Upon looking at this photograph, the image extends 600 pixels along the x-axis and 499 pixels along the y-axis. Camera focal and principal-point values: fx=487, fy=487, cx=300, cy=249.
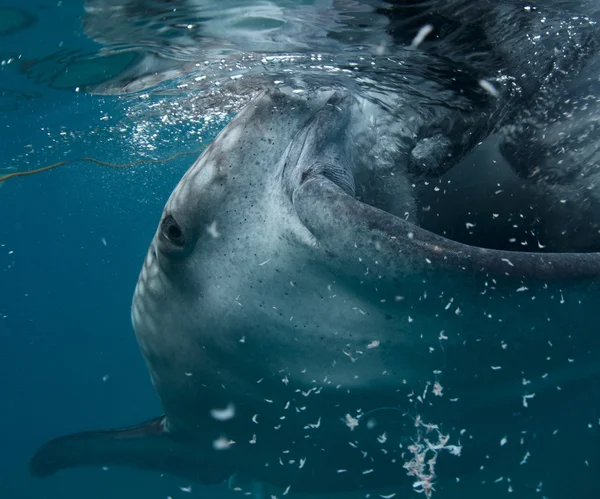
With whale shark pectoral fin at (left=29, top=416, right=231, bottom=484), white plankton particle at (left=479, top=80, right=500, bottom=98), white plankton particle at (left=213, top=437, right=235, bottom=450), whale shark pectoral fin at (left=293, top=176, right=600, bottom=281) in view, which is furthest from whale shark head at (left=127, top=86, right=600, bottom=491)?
whale shark pectoral fin at (left=29, top=416, right=231, bottom=484)

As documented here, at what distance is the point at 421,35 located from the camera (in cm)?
439

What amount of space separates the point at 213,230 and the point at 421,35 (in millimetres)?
3239

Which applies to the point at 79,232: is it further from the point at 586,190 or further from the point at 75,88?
the point at 586,190

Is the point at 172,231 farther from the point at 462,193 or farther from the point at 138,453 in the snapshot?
the point at 138,453

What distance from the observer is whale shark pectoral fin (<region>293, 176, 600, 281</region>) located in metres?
1.26

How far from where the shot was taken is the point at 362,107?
2.30 m

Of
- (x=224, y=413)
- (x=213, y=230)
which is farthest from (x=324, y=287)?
(x=224, y=413)

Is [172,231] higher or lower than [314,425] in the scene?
higher

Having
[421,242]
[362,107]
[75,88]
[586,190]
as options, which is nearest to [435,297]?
[421,242]

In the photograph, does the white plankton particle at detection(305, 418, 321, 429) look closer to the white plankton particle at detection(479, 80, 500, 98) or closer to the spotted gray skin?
the spotted gray skin

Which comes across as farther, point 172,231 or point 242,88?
point 242,88

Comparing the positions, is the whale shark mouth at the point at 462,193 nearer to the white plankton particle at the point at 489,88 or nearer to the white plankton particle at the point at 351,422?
the white plankton particle at the point at 489,88

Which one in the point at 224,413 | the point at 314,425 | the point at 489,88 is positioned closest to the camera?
the point at 314,425

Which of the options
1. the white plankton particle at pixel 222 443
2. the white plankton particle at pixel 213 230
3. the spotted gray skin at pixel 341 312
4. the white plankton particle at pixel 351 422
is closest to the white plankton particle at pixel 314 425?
the spotted gray skin at pixel 341 312
